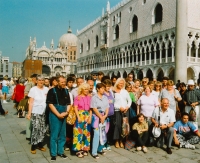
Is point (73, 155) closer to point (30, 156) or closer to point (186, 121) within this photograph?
point (30, 156)

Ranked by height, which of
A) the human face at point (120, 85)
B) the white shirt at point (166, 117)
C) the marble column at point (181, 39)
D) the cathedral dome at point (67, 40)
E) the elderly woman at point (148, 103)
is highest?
the cathedral dome at point (67, 40)

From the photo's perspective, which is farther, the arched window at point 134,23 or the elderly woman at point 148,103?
the arched window at point 134,23

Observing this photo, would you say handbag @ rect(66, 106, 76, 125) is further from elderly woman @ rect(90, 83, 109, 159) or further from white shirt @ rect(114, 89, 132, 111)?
white shirt @ rect(114, 89, 132, 111)

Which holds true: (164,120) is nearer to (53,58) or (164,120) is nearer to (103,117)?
(103,117)

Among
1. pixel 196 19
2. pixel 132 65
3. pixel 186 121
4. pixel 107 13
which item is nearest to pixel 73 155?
pixel 186 121

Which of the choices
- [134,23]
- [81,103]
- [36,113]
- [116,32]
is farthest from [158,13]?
[36,113]

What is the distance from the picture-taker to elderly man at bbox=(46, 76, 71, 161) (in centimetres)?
444

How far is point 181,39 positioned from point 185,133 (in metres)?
6.26

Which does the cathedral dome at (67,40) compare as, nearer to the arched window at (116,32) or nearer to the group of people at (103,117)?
the arched window at (116,32)

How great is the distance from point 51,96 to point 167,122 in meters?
2.85

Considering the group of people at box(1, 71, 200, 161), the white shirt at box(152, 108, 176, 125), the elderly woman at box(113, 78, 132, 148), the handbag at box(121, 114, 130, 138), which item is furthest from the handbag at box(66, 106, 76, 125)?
the white shirt at box(152, 108, 176, 125)

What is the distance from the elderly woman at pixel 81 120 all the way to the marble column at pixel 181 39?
753 cm

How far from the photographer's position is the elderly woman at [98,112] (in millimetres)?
4680

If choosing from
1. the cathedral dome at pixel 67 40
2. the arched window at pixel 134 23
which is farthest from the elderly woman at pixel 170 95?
the cathedral dome at pixel 67 40
